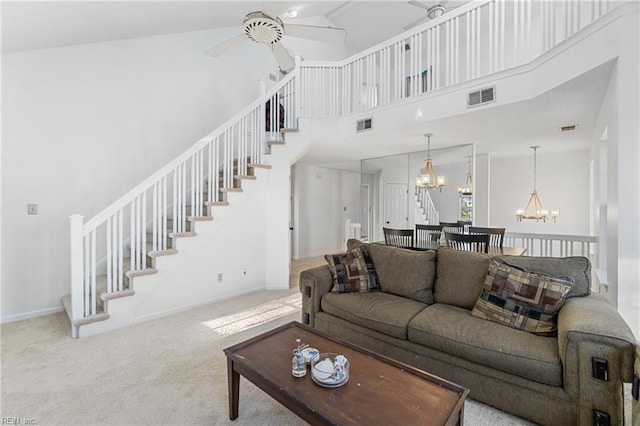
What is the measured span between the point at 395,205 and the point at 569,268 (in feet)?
13.4

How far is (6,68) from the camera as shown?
3252mm

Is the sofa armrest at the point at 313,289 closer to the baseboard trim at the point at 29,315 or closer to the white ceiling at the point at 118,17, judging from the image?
the white ceiling at the point at 118,17

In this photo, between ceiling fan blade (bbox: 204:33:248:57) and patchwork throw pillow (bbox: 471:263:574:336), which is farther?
ceiling fan blade (bbox: 204:33:248:57)

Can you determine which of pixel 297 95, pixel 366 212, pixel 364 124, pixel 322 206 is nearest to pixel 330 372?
pixel 364 124

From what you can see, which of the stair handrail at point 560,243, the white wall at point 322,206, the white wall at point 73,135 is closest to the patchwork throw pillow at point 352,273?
the stair handrail at point 560,243

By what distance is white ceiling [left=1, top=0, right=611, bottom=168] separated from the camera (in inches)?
105

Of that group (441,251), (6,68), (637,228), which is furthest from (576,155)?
(6,68)

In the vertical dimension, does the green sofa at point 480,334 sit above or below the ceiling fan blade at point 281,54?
below

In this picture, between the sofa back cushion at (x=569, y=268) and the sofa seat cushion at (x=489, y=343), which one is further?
the sofa back cushion at (x=569, y=268)

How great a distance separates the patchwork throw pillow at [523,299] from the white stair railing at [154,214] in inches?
128

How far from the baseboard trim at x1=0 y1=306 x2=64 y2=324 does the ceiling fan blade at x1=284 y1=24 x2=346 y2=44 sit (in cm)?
417

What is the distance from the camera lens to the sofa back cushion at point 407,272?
2.62 m

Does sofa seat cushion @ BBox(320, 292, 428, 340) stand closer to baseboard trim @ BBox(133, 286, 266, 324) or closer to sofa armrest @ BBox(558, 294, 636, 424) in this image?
sofa armrest @ BBox(558, 294, 636, 424)

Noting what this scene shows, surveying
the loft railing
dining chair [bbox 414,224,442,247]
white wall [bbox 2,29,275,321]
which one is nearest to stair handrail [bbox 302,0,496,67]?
the loft railing
